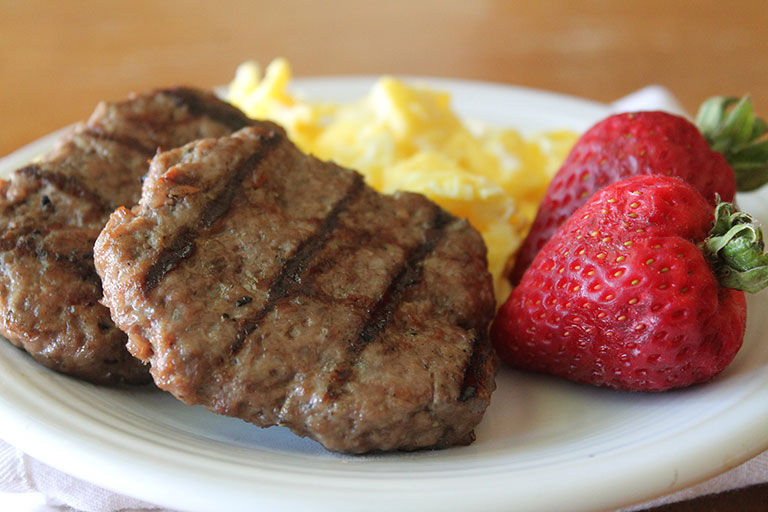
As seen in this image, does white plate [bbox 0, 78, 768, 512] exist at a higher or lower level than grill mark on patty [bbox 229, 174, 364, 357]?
lower

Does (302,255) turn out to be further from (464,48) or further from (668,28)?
(668,28)

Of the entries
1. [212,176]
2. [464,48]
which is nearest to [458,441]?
[212,176]

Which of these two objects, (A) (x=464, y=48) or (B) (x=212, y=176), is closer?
(B) (x=212, y=176)

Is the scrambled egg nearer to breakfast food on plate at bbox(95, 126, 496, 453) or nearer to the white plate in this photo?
breakfast food on plate at bbox(95, 126, 496, 453)

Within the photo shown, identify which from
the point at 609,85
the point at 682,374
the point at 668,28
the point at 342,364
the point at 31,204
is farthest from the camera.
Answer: the point at 668,28

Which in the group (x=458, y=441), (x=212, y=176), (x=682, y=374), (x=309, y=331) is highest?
(x=212, y=176)

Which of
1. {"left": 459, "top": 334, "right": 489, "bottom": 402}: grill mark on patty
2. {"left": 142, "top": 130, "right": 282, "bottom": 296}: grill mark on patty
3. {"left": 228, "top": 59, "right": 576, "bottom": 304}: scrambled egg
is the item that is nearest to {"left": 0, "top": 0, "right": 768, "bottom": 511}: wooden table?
{"left": 228, "top": 59, "right": 576, "bottom": 304}: scrambled egg

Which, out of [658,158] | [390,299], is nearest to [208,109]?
[390,299]

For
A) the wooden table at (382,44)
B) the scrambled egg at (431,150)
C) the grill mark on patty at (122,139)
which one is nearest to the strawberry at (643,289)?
the scrambled egg at (431,150)

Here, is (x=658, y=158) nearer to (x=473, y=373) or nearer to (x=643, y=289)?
(x=643, y=289)
